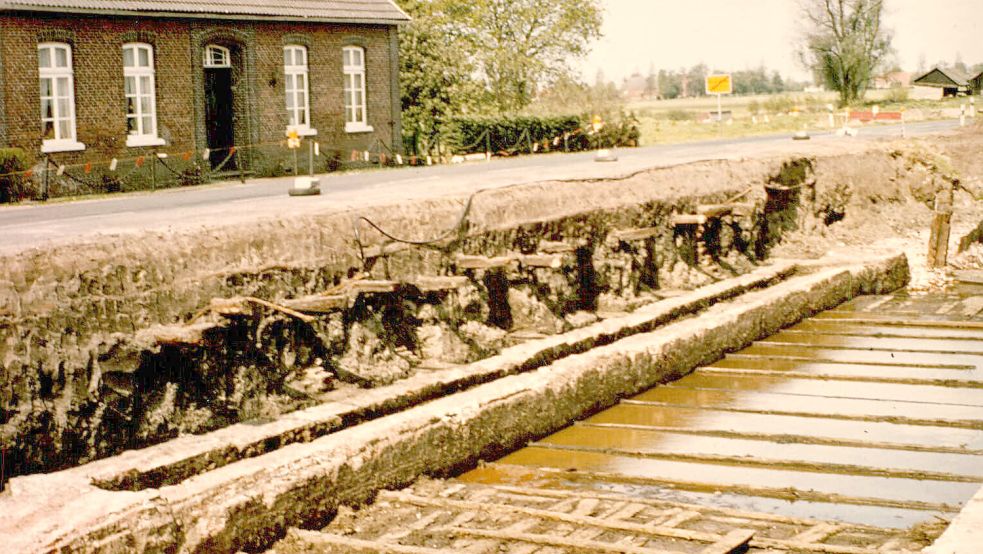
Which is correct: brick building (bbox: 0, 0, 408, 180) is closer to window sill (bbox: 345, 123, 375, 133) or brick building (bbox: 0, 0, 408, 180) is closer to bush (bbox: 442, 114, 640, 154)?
window sill (bbox: 345, 123, 375, 133)

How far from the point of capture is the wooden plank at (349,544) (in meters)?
5.89

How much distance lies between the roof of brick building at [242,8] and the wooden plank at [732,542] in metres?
17.3

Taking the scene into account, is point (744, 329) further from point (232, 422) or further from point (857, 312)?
point (232, 422)

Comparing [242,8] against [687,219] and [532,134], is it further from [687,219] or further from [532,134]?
[687,219]

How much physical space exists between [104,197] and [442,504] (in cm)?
1408

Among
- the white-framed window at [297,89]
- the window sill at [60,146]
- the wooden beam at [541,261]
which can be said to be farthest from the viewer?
the white-framed window at [297,89]

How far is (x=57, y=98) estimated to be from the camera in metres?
20.9

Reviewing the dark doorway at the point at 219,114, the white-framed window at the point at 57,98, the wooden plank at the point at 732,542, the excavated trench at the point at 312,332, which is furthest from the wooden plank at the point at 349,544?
the dark doorway at the point at 219,114

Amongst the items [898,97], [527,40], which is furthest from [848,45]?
[527,40]

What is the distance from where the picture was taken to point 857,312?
13.5 meters

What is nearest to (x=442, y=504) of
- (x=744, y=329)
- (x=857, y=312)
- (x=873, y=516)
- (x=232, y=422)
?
(x=232, y=422)

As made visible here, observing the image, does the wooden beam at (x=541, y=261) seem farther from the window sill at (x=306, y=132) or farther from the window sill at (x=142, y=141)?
the window sill at (x=306, y=132)

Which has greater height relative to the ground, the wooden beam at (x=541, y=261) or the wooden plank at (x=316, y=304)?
the wooden beam at (x=541, y=261)

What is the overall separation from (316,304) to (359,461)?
1.19 meters
